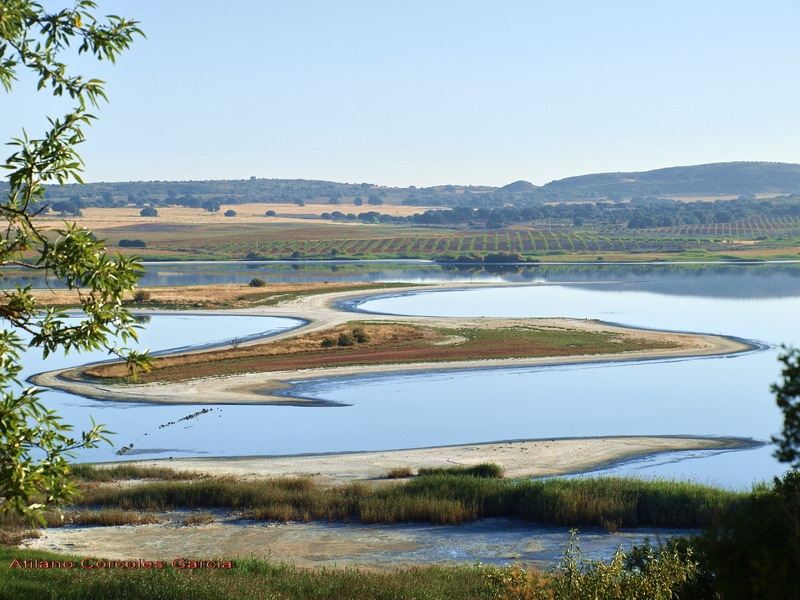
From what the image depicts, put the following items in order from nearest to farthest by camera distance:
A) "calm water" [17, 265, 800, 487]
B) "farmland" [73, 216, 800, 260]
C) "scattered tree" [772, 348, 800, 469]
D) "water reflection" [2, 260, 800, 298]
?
Result: "scattered tree" [772, 348, 800, 469]
"calm water" [17, 265, 800, 487]
"water reflection" [2, 260, 800, 298]
"farmland" [73, 216, 800, 260]

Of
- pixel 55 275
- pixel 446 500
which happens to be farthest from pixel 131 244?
pixel 55 275

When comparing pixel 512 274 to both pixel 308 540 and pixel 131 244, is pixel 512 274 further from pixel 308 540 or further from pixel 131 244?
pixel 308 540

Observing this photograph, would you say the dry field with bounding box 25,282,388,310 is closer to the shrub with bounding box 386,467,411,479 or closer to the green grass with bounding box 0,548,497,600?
the shrub with bounding box 386,467,411,479

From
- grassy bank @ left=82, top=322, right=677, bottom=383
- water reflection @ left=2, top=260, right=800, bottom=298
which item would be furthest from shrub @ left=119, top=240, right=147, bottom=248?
grassy bank @ left=82, top=322, right=677, bottom=383

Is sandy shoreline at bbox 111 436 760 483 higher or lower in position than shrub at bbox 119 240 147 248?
lower

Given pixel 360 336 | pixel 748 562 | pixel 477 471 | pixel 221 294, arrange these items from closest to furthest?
pixel 748 562, pixel 477 471, pixel 360 336, pixel 221 294

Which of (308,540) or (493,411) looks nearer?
(308,540)

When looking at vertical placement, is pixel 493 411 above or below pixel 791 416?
below

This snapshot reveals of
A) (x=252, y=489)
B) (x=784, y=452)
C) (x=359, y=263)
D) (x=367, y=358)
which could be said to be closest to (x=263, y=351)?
(x=367, y=358)

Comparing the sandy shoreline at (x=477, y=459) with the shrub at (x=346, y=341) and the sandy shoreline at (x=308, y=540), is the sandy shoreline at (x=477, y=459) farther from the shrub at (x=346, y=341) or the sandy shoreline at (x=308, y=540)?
the shrub at (x=346, y=341)

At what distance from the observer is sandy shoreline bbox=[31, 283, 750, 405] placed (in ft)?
149

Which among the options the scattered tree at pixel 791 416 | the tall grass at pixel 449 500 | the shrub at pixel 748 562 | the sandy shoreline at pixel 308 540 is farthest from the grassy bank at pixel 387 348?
the shrub at pixel 748 562

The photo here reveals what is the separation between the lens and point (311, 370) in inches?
2085

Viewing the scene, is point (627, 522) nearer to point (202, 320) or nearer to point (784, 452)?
point (784, 452)
